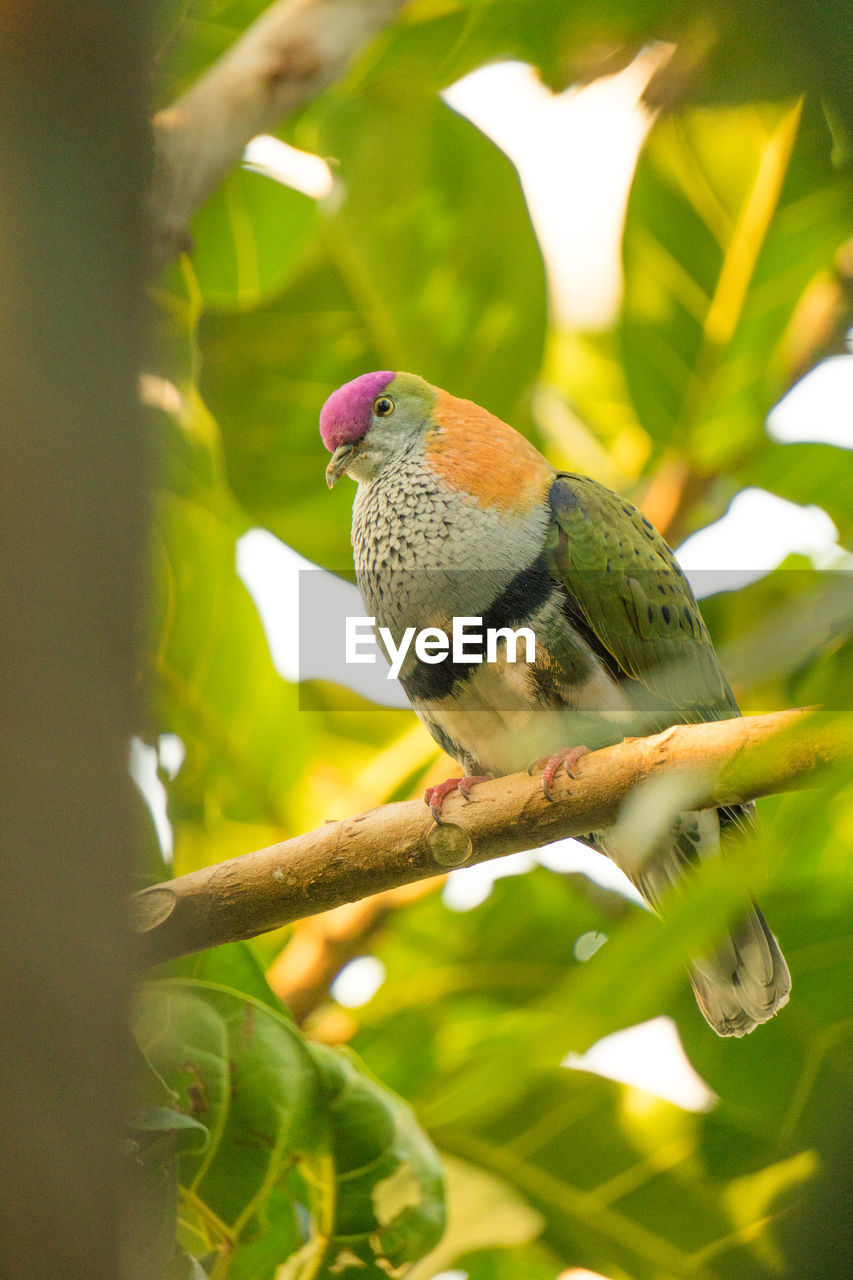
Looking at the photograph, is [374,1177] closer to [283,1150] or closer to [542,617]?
[283,1150]

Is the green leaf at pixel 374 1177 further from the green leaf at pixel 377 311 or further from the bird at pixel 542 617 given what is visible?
the green leaf at pixel 377 311

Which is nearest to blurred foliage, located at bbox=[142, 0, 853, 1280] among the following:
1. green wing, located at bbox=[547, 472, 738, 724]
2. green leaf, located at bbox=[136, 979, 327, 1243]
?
green leaf, located at bbox=[136, 979, 327, 1243]

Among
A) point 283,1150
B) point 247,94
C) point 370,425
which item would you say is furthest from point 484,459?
point 283,1150

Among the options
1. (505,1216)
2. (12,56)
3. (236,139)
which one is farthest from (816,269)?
(12,56)

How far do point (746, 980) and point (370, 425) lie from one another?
A: 3.37 feet

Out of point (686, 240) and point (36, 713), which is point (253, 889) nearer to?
point (36, 713)

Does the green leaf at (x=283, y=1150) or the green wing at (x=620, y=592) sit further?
the green wing at (x=620, y=592)

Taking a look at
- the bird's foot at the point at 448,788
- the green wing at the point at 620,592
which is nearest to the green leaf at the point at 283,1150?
the bird's foot at the point at 448,788

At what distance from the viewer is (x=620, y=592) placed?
1712 mm

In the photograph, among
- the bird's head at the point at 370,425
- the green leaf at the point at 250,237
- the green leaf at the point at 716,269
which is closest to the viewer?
the bird's head at the point at 370,425

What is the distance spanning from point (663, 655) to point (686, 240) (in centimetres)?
79

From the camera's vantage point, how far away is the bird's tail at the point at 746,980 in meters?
1.69

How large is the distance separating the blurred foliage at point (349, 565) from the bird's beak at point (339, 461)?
0.24 meters

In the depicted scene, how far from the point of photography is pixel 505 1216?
1.70 metres
